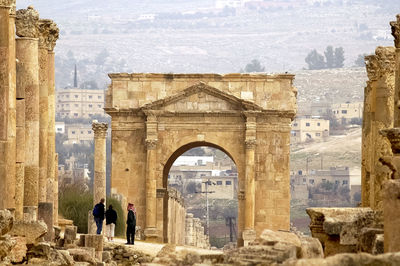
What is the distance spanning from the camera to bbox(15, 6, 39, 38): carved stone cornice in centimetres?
2833

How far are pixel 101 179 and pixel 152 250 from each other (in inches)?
265

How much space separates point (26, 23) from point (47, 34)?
2.97 meters

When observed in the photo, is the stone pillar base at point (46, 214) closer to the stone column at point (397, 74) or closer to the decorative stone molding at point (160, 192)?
the stone column at point (397, 74)

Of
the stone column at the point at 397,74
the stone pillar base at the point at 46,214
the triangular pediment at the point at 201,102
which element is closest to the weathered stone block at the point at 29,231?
the stone pillar base at the point at 46,214

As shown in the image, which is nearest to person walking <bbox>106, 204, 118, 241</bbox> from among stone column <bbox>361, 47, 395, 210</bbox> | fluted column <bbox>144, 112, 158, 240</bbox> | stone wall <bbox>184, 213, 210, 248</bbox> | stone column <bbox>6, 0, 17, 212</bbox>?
fluted column <bbox>144, 112, 158, 240</bbox>

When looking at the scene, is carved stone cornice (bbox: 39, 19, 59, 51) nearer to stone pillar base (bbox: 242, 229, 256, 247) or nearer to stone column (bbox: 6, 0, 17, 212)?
stone column (bbox: 6, 0, 17, 212)

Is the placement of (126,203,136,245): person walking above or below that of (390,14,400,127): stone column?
below

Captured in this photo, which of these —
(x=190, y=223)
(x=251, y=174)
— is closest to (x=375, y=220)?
(x=251, y=174)

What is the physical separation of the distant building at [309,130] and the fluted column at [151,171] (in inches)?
5580

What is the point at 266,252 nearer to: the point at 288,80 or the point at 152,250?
the point at 152,250

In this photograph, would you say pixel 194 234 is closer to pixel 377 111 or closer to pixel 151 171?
pixel 151 171

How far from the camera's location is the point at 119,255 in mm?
35906

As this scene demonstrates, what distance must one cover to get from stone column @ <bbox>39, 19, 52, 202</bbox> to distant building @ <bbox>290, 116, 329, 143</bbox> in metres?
159

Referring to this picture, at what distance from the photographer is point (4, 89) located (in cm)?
2498
